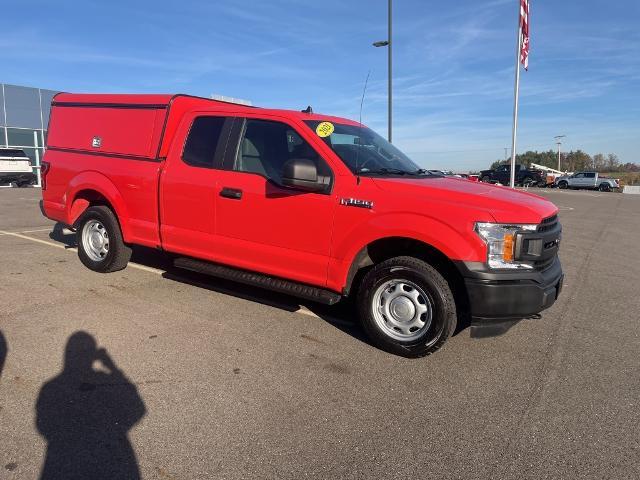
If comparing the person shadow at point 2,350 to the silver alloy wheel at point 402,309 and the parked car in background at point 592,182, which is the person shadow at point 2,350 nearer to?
the silver alloy wheel at point 402,309

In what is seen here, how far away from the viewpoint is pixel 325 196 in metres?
4.22

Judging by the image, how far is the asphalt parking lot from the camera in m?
2.62

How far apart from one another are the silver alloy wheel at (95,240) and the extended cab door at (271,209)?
6.75ft

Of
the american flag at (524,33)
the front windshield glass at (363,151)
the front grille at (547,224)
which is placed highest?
the american flag at (524,33)

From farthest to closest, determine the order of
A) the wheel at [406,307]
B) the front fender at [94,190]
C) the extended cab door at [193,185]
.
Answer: the front fender at [94,190], the extended cab door at [193,185], the wheel at [406,307]

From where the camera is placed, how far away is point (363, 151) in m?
4.67

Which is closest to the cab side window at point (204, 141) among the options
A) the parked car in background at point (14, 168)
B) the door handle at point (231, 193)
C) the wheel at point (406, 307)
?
the door handle at point (231, 193)

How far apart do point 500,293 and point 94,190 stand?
4.83m

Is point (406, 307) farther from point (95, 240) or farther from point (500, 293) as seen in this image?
point (95, 240)

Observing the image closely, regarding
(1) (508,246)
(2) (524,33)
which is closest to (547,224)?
(1) (508,246)

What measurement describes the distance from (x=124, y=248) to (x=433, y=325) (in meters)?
3.95

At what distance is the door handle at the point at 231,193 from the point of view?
4.70 m

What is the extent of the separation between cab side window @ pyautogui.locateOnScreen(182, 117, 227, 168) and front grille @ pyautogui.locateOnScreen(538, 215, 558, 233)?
3.07 meters

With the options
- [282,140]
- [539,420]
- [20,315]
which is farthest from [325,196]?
[20,315]
